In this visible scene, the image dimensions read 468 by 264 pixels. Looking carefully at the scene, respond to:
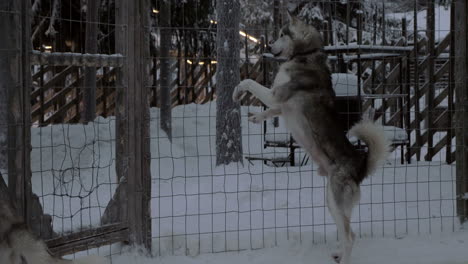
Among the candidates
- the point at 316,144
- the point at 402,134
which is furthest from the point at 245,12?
the point at 316,144

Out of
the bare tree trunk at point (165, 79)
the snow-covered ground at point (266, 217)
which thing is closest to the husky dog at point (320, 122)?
the snow-covered ground at point (266, 217)

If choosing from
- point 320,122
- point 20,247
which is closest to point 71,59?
point 20,247

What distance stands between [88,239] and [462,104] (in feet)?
14.4

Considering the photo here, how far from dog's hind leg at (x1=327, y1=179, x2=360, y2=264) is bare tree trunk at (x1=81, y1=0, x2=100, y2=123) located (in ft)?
21.1

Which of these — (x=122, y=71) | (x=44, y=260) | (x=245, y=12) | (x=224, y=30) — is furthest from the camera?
(x=245, y=12)

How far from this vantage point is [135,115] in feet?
17.4

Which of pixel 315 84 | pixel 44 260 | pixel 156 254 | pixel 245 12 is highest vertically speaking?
pixel 245 12

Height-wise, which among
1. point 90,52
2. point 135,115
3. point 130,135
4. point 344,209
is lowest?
point 344,209

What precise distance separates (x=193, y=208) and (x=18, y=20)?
351 centimetres

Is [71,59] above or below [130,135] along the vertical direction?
above

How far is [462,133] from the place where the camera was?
658 centimetres

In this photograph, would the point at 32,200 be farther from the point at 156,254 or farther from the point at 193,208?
the point at 193,208

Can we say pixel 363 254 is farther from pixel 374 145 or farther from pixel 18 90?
pixel 18 90

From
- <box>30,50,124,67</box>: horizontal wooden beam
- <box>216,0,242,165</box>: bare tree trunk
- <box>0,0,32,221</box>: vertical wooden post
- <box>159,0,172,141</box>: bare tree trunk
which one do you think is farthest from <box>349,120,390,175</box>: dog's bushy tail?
<box>159,0,172,141</box>: bare tree trunk
